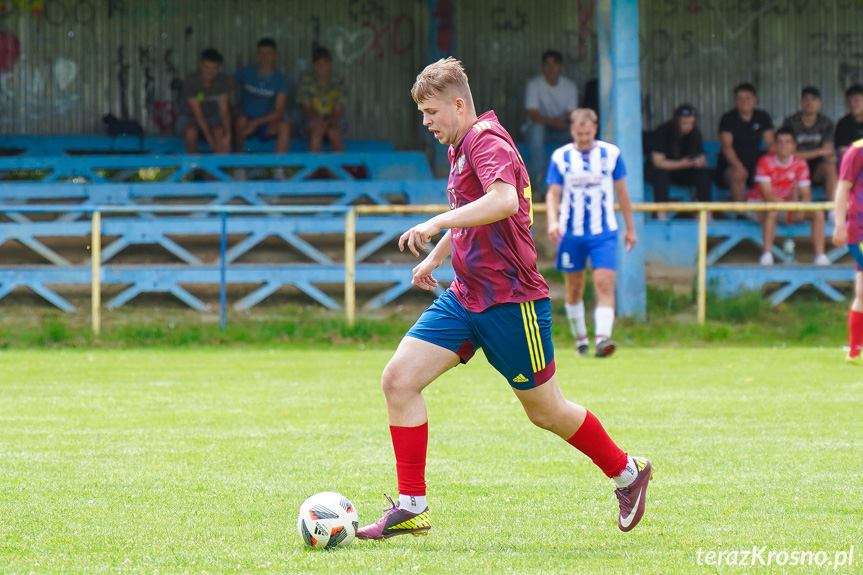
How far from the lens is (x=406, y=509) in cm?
435

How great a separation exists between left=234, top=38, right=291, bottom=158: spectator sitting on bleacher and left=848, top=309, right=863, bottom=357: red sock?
9.70 m

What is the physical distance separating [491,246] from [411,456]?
874mm

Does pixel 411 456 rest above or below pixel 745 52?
below

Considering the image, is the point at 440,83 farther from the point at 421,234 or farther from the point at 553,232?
the point at 553,232

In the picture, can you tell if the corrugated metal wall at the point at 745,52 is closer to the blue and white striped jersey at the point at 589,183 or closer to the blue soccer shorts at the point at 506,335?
the blue and white striped jersey at the point at 589,183

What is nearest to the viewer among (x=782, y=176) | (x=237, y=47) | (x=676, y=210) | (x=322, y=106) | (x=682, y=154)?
(x=676, y=210)

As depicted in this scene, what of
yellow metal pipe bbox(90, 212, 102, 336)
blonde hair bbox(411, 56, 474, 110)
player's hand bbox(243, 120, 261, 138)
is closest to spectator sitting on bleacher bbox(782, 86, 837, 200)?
player's hand bbox(243, 120, 261, 138)

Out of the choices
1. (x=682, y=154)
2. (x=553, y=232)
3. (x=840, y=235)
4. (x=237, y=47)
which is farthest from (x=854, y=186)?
(x=237, y=47)

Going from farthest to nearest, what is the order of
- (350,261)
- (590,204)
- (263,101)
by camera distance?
(263,101) < (350,261) < (590,204)

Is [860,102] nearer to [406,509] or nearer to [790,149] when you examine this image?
[790,149]

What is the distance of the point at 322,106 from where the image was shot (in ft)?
58.4

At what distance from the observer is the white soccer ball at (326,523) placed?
13.7 ft

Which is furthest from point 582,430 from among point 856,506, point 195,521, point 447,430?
point 447,430

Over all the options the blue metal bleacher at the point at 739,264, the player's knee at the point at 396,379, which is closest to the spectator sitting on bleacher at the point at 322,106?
the blue metal bleacher at the point at 739,264
